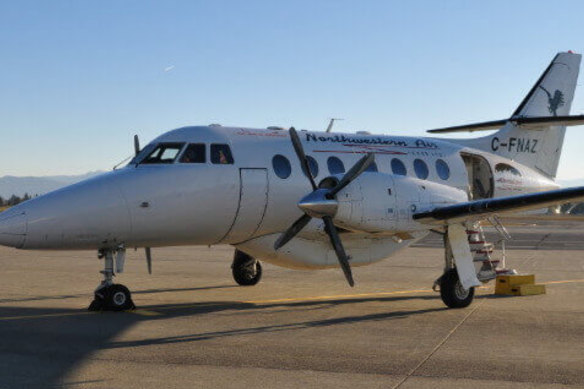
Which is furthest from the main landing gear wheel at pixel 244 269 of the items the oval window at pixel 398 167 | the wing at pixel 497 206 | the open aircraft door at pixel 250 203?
the wing at pixel 497 206

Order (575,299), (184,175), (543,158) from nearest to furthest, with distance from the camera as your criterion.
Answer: (184,175)
(575,299)
(543,158)

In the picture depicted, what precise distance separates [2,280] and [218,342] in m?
10.2

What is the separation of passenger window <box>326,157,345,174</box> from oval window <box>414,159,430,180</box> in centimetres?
210

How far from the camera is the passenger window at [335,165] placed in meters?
15.5

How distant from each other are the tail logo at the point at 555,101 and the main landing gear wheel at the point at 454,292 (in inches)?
328

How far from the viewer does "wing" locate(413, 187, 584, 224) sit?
13234 mm

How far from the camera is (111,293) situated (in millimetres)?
13219

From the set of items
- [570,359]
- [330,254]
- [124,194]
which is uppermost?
[124,194]

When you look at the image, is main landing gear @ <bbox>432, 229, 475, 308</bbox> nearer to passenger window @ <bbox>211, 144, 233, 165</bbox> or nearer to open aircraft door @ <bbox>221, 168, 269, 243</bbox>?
open aircraft door @ <bbox>221, 168, 269, 243</bbox>

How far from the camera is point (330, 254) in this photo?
49.8 feet

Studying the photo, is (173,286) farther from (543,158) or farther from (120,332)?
(543,158)

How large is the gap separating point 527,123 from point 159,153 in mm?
10442

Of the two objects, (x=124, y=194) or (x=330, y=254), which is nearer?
(x=124, y=194)

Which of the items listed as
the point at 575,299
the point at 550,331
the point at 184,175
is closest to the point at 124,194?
the point at 184,175
